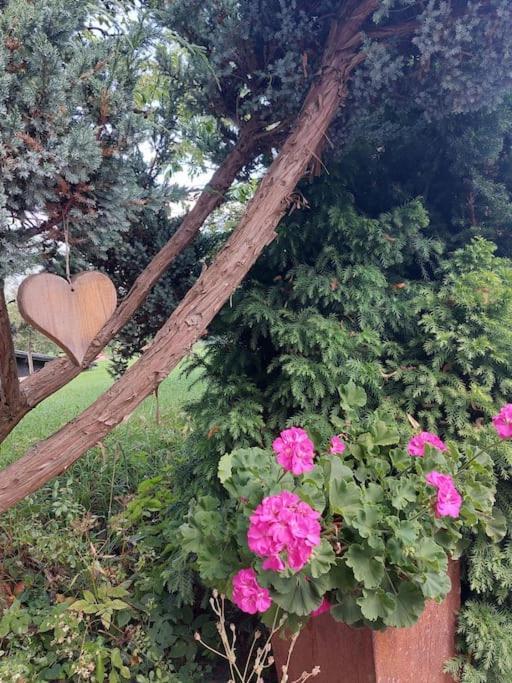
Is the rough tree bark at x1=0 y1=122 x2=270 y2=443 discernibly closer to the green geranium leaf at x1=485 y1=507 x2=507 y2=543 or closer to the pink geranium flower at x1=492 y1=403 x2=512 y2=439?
the pink geranium flower at x1=492 y1=403 x2=512 y2=439

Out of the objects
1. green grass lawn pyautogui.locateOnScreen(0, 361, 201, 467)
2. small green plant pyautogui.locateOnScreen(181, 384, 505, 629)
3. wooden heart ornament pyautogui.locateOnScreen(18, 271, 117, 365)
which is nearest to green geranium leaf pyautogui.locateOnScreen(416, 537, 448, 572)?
small green plant pyautogui.locateOnScreen(181, 384, 505, 629)

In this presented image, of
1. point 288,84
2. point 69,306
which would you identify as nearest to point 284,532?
point 69,306

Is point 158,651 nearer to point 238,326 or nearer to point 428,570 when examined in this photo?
point 428,570

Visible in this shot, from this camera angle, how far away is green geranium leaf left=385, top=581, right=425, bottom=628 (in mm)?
1182

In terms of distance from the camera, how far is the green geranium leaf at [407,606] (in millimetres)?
1182

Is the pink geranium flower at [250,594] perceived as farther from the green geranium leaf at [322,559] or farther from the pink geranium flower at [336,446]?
the pink geranium flower at [336,446]

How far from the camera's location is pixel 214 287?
60.6 inches

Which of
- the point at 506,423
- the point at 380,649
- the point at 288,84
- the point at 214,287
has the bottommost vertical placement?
the point at 380,649

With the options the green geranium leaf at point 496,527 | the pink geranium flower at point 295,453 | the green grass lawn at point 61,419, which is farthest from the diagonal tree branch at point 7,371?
the green geranium leaf at point 496,527

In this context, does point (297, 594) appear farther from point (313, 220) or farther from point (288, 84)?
point (288, 84)

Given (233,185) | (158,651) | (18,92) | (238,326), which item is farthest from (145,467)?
(18,92)

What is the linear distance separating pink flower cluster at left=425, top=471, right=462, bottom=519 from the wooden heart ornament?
3.51ft

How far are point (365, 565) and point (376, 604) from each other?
0.10 m

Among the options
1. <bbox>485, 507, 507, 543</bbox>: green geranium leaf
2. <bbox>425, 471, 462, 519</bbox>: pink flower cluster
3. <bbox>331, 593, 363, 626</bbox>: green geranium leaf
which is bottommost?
<bbox>331, 593, 363, 626</bbox>: green geranium leaf
